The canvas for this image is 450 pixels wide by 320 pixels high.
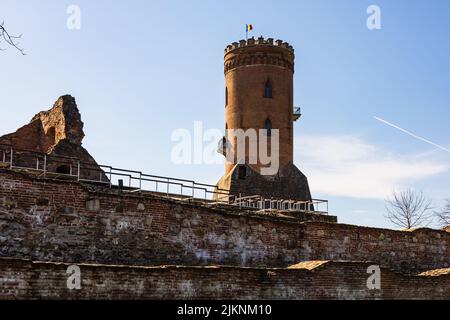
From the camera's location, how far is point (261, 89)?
3369 centimetres

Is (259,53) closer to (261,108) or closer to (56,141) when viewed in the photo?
(261,108)

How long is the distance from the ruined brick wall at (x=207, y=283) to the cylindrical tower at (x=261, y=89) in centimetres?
1778

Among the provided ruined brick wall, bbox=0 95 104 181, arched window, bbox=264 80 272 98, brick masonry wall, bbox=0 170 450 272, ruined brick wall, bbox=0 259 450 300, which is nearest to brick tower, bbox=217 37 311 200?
arched window, bbox=264 80 272 98

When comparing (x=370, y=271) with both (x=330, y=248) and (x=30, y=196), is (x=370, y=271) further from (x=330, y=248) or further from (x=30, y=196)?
(x=30, y=196)

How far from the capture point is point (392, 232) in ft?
65.9

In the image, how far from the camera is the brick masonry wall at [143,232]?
41.5ft

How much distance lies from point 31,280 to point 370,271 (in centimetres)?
848

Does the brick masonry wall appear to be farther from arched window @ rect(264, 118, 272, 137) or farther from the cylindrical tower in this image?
the cylindrical tower

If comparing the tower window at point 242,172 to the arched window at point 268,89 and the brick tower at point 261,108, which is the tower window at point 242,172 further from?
the arched window at point 268,89

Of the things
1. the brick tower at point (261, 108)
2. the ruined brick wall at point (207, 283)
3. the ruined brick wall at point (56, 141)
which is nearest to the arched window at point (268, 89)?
the brick tower at point (261, 108)

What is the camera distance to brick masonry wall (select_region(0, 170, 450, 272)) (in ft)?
41.5

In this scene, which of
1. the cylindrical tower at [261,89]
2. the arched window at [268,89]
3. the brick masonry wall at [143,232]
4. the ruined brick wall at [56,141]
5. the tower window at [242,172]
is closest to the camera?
the brick masonry wall at [143,232]
